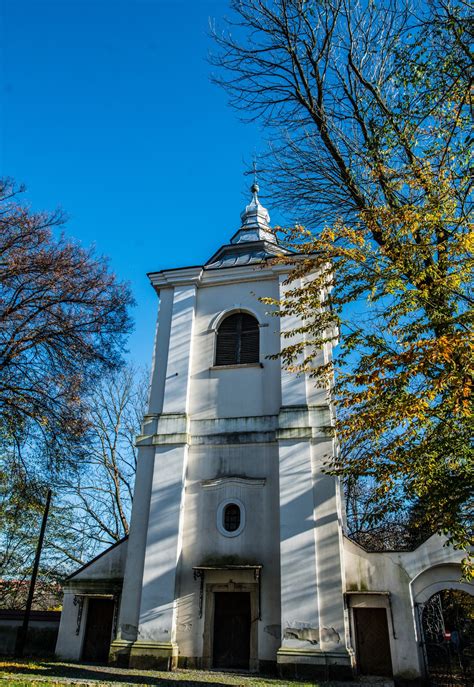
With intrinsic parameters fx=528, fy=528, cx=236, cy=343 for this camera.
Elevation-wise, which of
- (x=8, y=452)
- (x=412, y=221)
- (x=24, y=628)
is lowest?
(x=24, y=628)

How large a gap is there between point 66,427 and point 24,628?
5.76 metres

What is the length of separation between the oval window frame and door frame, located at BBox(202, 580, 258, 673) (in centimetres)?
100

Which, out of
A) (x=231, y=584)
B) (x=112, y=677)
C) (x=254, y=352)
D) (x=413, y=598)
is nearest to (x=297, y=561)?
(x=231, y=584)

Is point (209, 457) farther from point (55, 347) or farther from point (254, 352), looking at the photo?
point (55, 347)

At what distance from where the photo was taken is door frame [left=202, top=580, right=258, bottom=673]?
10.9 m

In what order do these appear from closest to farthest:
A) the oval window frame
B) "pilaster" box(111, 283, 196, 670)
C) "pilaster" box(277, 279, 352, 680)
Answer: "pilaster" box(277, 279, 352, 680), "pilaster" box(111, 283, 196, 670), the oval window frame

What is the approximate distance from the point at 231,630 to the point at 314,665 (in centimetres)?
207

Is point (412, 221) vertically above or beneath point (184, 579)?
above

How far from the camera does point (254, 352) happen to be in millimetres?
14016

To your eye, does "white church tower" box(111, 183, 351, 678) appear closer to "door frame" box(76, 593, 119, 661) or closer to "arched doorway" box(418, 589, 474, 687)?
"door frame" box(76, 593, 119, 661)

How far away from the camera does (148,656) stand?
1091cm

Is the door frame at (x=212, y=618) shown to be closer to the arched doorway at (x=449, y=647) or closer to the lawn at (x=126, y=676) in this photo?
the lawn at (x=126, y=676)

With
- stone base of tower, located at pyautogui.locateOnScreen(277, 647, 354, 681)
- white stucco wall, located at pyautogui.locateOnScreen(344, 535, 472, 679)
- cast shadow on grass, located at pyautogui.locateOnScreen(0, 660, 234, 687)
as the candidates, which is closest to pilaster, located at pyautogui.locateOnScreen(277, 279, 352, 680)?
stone base of tower, located at pyautogui.locateOnScreen(277, 647, 354, 681)

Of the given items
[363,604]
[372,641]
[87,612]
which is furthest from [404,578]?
[87,612]
